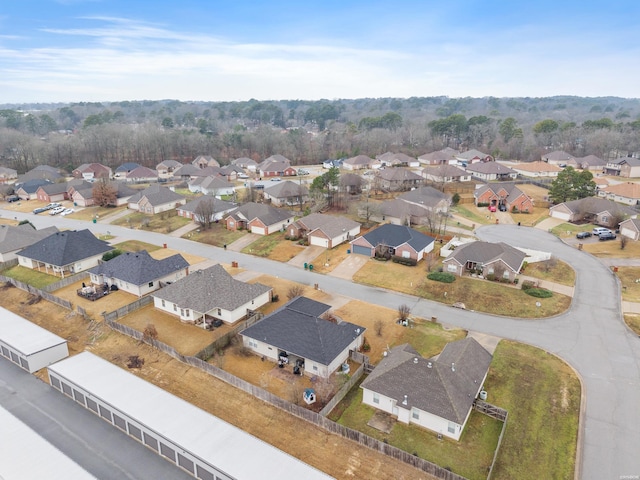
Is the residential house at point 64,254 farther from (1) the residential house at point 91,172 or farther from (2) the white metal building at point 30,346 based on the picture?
(1) the residential house at point 91,172

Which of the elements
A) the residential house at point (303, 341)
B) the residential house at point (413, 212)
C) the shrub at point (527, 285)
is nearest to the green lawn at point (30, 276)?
the residential house at point (303, 341)

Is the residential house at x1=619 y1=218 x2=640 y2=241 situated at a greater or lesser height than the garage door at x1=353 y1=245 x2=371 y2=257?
greater

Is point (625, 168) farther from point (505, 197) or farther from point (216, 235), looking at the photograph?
point (216, 235)

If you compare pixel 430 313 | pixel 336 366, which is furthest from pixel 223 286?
pixel 430 313

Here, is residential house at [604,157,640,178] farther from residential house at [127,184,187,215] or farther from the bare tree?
residential house at [127,184,187,215]

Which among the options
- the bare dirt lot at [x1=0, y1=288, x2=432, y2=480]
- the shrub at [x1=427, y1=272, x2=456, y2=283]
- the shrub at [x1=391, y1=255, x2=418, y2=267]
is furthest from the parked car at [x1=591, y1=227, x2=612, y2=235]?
the bare dirt lot at [x1=0, y1=288, x2=432, y2=480]

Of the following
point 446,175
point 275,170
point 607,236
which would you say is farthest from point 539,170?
point 275,170
